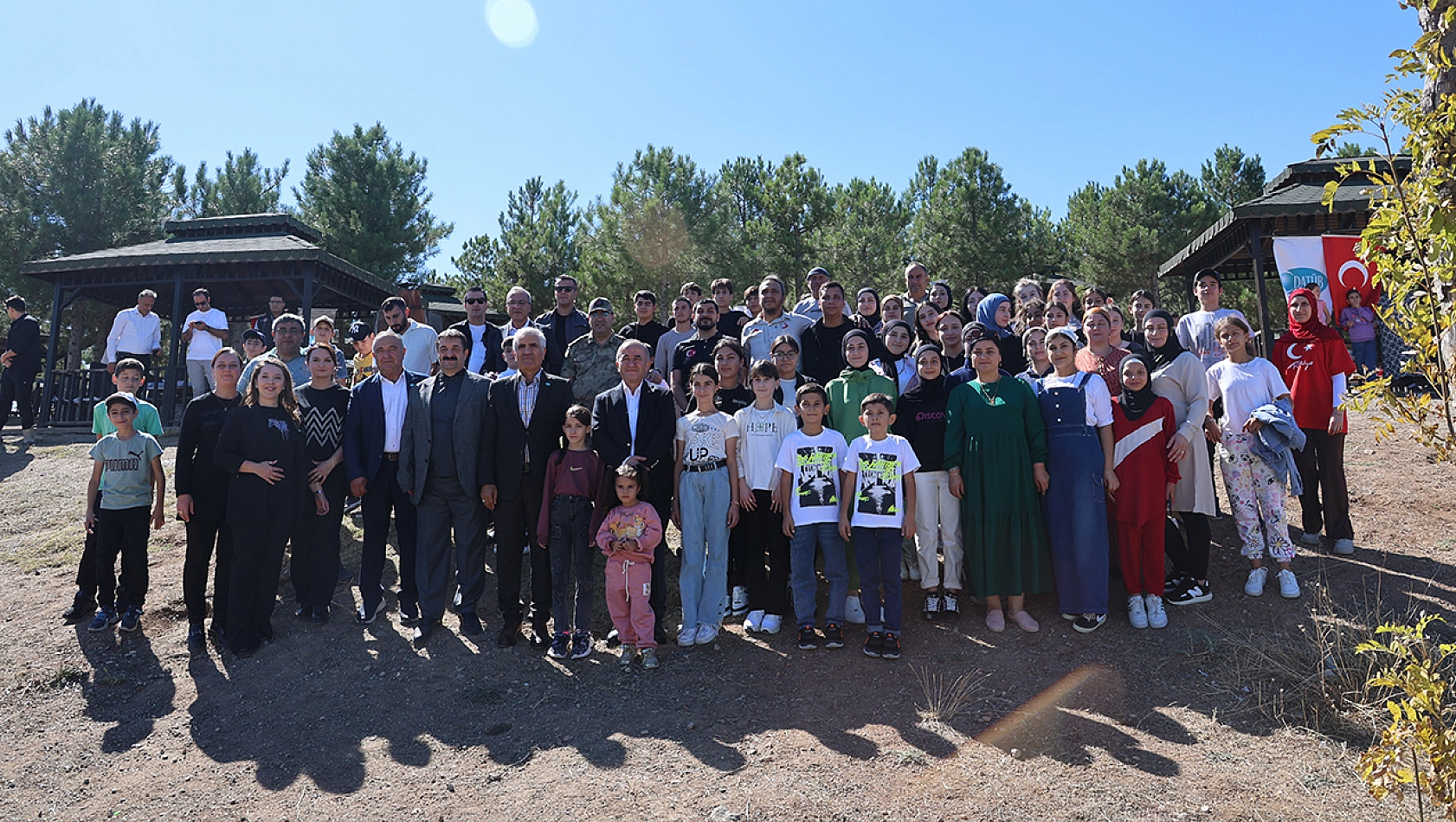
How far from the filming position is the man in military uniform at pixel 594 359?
6.38 metres

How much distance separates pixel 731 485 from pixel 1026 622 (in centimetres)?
211

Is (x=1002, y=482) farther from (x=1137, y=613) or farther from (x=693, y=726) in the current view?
(x=693, y=726)

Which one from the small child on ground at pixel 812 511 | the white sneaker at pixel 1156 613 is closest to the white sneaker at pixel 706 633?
the small child on ground at pixel 812 511

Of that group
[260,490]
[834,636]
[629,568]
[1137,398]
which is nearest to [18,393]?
[260,490]

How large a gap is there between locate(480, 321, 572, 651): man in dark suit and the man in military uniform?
2.97 ft

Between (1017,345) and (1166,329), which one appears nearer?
(1166,329)

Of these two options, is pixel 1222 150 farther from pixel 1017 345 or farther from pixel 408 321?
pixel 408 321

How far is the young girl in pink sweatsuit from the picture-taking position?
4.98 m

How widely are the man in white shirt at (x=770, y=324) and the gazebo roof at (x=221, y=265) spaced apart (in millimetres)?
11205

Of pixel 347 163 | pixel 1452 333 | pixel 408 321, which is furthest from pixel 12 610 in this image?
pixel 347 163

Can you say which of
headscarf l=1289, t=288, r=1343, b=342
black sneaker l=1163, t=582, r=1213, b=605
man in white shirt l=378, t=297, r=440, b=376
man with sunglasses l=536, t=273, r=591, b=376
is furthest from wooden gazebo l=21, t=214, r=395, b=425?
headscarf l=1289, t=288, r=1343, b=342

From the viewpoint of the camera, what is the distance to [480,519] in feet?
18.1

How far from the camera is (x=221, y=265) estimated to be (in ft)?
50.2

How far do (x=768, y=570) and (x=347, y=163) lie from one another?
25626 mm
